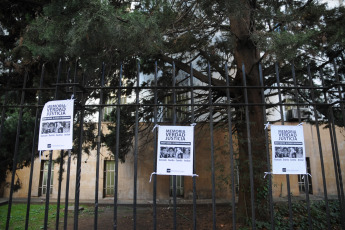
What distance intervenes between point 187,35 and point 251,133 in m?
2.97

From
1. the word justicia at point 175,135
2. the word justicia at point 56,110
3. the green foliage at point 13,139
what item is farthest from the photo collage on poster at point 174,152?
the green foliage at point 13,139

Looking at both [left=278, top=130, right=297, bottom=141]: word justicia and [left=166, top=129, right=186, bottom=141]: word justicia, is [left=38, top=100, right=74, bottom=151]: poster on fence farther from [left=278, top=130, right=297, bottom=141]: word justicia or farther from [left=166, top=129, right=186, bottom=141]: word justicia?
[left=278, top=130, right=297, bottom=141]: word justicia

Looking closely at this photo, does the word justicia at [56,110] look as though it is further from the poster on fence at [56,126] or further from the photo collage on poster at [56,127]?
the photo collage on poster at [56,127]

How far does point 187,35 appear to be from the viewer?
6652mm

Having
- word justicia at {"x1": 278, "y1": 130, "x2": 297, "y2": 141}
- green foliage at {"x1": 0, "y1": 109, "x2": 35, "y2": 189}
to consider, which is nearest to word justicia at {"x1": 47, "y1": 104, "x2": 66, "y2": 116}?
word justicia at {"x1": 278, "y1": 130, "x2": 297, "y2": 141}

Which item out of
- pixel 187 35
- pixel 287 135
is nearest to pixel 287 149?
pixel 287 135

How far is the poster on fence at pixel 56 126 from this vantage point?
127 inches

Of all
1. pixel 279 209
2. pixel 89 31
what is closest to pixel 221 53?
pixel 279 209

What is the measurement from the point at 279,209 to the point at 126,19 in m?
6.38

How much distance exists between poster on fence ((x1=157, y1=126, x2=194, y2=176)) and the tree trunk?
110 inches

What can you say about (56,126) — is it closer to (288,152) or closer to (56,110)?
(56,110)

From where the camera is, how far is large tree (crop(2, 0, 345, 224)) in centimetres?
382

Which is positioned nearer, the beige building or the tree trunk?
the tree trunk

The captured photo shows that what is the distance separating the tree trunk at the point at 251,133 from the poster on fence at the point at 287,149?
2440 mm
